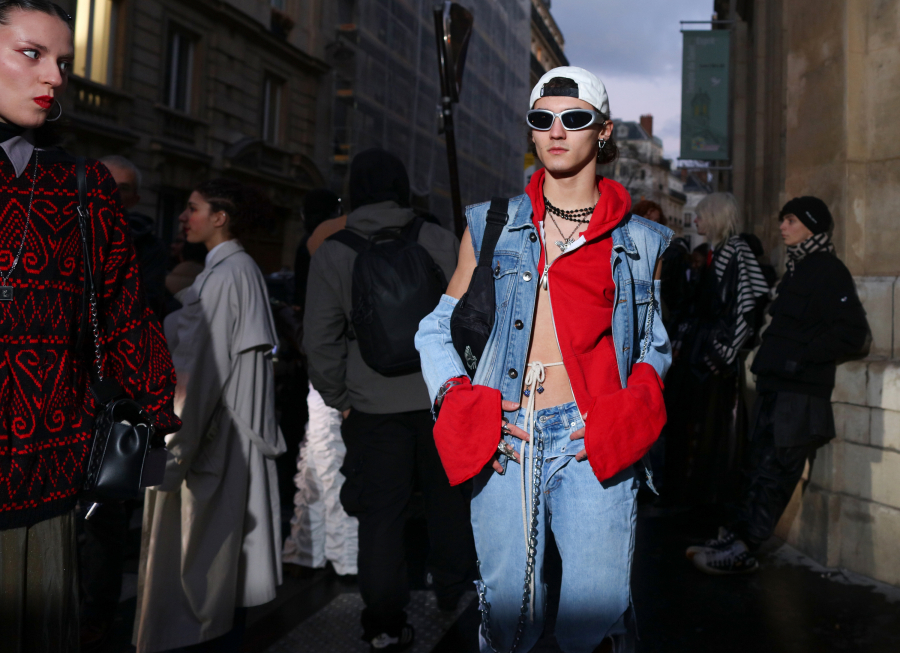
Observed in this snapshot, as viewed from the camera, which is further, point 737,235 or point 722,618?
point 737,235

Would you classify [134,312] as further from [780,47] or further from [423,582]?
[780,47]

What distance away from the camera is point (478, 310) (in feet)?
7.89

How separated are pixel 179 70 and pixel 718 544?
17671mm

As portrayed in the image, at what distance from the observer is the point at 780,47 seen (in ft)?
24.0

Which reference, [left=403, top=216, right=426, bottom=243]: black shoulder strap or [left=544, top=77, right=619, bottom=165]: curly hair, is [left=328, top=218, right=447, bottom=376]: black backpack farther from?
[left=544, top=77, right=619, bottom=165]: curly hair

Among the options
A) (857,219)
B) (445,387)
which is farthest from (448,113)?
(445,387)

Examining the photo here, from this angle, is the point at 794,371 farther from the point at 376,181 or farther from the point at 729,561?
the point at 376,181

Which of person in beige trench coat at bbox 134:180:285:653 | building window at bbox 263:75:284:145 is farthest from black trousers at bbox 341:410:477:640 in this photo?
building window at bbox 263:75:284:145

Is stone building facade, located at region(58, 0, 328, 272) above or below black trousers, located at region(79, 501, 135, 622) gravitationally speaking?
above

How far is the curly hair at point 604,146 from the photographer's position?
245cm

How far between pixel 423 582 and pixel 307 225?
240 centimetres

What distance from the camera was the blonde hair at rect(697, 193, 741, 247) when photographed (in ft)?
18.3

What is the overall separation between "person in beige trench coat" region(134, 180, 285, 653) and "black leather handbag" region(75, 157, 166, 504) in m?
1.21

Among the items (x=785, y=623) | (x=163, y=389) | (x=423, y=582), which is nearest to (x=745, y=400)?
(x=785, y=623)
